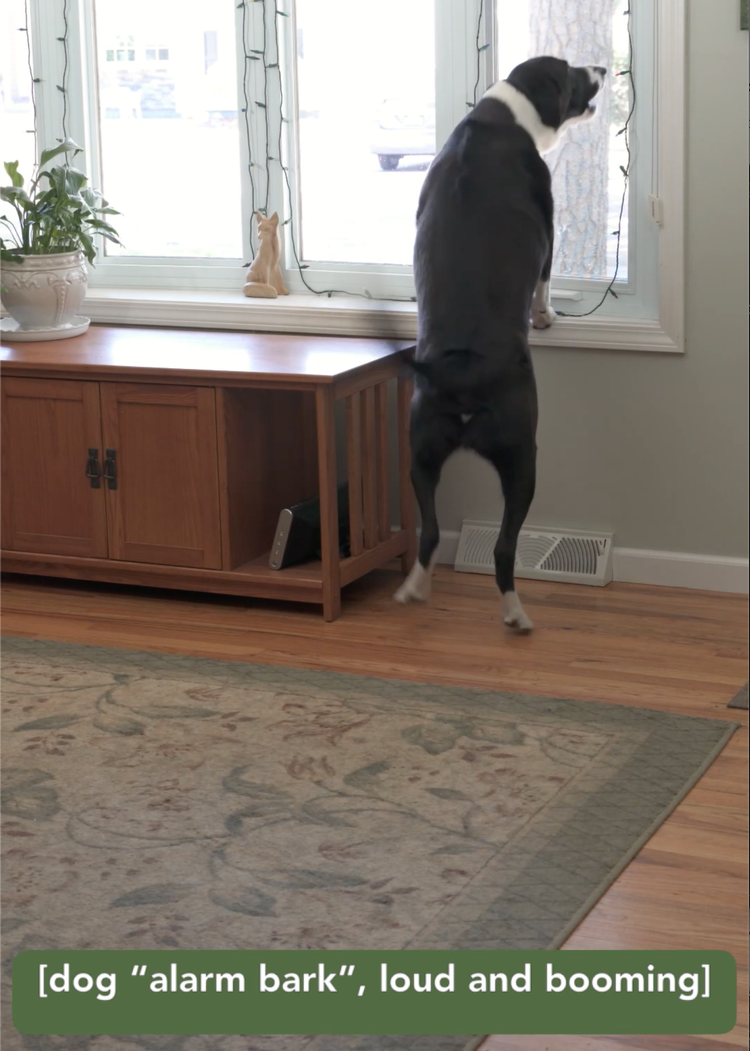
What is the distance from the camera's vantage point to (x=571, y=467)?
3600 mm

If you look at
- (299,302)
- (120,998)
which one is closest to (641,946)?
(120,998)

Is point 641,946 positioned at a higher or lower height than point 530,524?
lower

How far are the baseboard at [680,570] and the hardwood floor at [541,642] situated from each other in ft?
0.16

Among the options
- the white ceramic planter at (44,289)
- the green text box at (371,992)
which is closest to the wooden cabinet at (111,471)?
the white ceramic planter at (44,289)

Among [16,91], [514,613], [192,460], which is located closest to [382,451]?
[192,460]

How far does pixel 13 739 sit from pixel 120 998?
1.09m

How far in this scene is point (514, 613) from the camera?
10.5ft

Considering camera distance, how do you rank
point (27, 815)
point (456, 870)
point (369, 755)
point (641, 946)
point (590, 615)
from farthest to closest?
point (590, 615)
point (369, 755)
point (27, 815)
point (456, 870)
point (641, 946)

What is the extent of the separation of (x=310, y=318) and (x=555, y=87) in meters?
0.99

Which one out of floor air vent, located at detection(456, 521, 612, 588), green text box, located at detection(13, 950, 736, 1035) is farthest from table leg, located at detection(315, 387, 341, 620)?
green text box, located at detection(13, 950, 736, 1035)

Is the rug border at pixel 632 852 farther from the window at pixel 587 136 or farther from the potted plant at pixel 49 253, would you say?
the potted plant at pixel 49 253

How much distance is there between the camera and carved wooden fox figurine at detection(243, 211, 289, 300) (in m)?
3.88

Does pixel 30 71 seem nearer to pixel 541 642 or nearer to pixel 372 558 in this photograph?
pixel 372 558

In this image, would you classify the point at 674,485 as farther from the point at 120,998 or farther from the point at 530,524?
the point at 120,998
